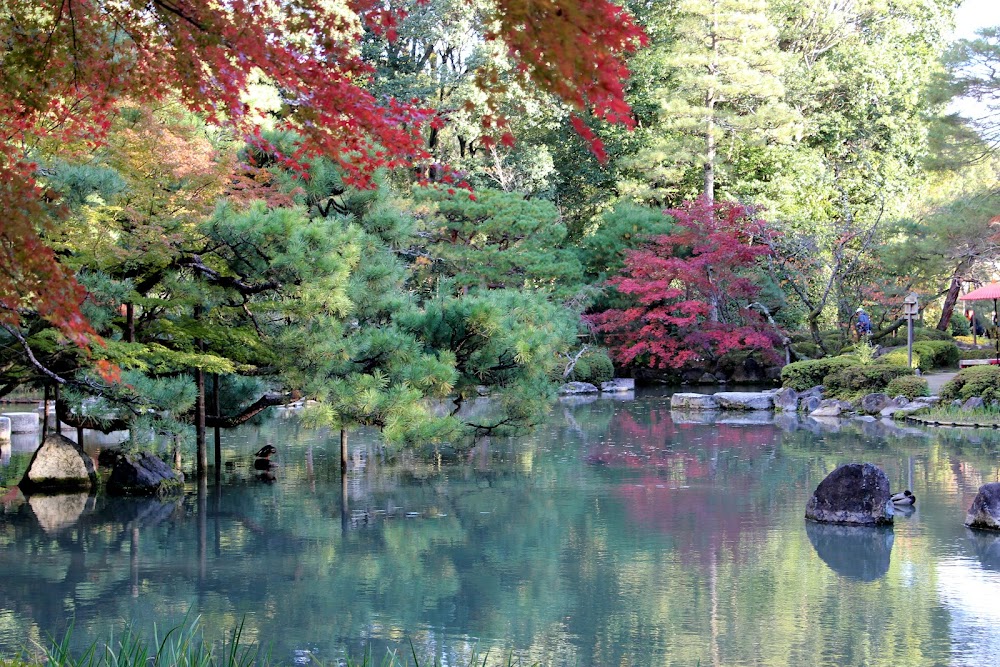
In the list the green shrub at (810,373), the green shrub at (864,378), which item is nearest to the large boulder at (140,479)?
the green shrub at (864,378)

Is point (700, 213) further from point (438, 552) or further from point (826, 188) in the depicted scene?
point (438, 552)

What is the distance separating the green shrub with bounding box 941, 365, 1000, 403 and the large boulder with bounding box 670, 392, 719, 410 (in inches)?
145

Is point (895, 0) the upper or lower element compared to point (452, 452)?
upper

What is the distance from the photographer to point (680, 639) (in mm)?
4984

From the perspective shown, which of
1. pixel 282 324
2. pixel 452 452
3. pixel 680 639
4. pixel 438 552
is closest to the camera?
pixel 680 639

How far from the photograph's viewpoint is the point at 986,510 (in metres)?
7.21

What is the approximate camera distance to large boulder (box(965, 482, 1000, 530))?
7172mm

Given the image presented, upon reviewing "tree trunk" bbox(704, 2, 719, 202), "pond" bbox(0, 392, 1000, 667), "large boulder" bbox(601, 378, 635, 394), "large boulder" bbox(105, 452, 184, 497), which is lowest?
"pond" bbox(0, 392, 1000, 667)

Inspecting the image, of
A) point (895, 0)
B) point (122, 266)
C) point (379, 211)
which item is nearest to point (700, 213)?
point (895, 0)

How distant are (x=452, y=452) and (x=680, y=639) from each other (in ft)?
24.1

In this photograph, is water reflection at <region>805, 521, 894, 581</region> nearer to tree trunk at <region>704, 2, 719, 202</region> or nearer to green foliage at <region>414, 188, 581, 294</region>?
green foliage at <region>414, 188, 581, 294</region>

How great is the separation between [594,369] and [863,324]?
205 inches

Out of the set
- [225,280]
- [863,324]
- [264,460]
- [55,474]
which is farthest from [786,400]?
[55,474]

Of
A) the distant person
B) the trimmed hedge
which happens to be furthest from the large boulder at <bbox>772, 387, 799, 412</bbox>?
the distant person
